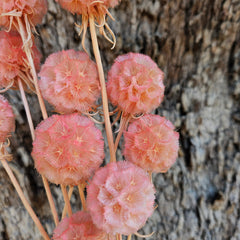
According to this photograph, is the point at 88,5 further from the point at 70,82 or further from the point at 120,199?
the point at 120,199

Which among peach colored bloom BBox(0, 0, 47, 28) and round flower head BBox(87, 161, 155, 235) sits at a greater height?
peach colored bloom BBox(0, 0, 47, 28)

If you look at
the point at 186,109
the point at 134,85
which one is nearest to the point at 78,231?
the point at 134,85

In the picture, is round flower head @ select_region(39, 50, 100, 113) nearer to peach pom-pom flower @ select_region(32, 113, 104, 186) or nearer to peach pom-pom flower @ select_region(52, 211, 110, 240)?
peach pom-pom flower @ select_region(32, 113, 104, 186)

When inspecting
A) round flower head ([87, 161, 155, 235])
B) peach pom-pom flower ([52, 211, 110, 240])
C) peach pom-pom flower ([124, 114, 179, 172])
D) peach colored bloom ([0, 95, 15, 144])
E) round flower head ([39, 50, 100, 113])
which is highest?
round flower head ([39, 50, 100, 113])

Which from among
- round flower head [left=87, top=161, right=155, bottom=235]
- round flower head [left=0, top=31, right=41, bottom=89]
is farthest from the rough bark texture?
round flower head [left=87, top=161, right=155, bottom=235]

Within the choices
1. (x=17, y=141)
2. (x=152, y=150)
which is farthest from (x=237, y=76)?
(x=17, y=141)

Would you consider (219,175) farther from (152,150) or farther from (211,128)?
(152,150)
